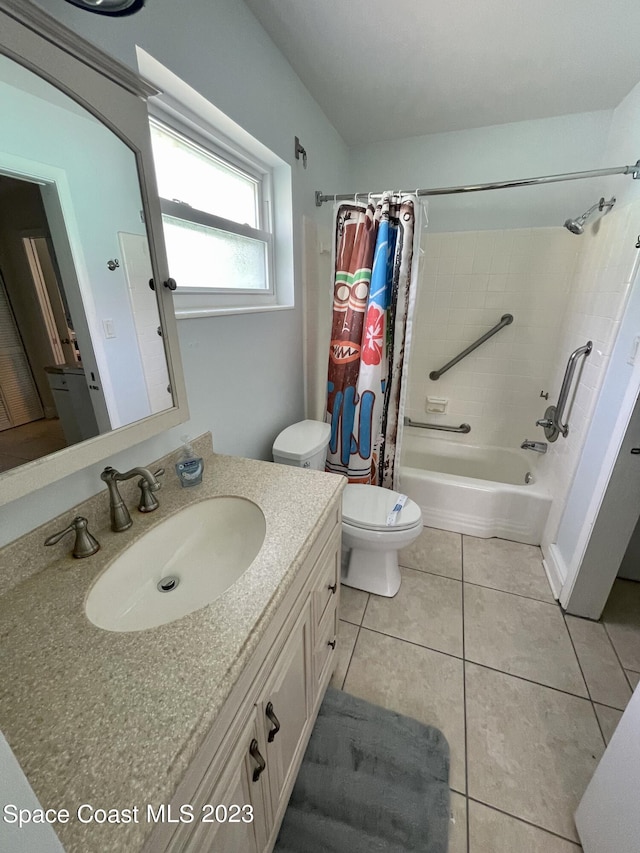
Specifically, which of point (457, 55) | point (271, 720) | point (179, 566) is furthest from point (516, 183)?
point (271, 720)

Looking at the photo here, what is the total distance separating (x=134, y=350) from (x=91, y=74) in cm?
58

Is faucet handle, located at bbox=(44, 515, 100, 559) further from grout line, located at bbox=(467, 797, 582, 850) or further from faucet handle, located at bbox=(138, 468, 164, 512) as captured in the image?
grout line, located at bbox=(467, 797, 582, 850)

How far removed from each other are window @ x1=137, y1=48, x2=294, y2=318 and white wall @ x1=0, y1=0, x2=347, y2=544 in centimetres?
6

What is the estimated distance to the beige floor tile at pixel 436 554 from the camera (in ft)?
5.98

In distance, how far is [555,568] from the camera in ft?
5.58

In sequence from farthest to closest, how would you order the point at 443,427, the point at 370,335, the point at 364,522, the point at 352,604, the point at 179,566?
the point at 443,427
the point at 370,335
the point at 352,604
the point at 364,522
the point at 179,566

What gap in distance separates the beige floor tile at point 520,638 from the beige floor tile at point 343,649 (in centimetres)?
49

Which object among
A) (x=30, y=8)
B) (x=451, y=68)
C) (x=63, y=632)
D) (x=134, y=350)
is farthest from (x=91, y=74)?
(x=451, y=68)

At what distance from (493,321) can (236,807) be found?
8.44 feet

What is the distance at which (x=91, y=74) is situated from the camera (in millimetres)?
716

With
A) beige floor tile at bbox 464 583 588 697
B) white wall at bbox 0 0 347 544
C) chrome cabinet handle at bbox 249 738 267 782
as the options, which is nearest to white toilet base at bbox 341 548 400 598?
beige floor tile at bbox 464 583 588 697

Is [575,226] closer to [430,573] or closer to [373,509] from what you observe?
[373,509]

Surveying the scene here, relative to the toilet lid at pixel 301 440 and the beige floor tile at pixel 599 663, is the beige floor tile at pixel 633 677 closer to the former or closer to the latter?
the beige floor tile at pixel 599 663

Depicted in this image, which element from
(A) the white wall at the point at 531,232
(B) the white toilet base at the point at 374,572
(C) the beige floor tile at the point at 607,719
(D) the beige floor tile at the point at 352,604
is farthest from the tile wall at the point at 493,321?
(C) the beige floor tile at the point at 607,719
